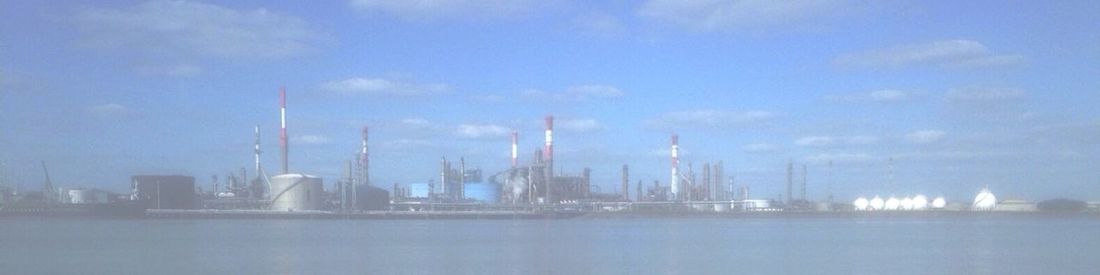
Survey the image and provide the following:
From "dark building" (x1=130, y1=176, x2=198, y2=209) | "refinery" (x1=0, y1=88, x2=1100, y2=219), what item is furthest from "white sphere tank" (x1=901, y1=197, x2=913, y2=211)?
"dark building" (x1=130, y1=176, x2=198, y2=209)

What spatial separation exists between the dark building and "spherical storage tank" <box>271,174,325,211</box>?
279 inches

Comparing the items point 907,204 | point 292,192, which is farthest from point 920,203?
point 292,192

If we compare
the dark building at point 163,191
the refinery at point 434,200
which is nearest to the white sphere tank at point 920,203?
the refinery at point 434,200

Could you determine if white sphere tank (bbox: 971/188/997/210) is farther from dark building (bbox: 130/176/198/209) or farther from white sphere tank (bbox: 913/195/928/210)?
dark building (bbox: 130/176/198/209)

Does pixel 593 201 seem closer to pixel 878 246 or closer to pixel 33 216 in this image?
pixel 33 216

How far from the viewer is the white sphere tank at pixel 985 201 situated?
10552 cm

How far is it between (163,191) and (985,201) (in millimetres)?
71995

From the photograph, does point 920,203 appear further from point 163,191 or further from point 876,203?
point 163,191

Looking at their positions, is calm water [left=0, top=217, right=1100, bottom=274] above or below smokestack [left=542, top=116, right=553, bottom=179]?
below

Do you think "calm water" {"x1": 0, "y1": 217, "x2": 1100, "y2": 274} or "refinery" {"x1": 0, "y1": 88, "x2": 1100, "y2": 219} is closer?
"calm water" {"x1": 0, "y1": 217, "x2": 1100, "y2": 274}

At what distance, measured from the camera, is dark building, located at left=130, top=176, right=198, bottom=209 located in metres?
87.4

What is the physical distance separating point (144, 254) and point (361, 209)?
2436 inches

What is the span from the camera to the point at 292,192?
86.8m

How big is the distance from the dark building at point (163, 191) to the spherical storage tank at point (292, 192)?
707 cm
